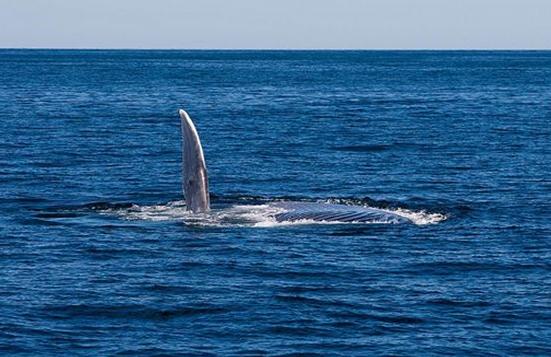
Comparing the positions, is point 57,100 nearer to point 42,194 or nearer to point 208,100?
point 208,100

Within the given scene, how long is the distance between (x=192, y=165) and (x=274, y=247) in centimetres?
520

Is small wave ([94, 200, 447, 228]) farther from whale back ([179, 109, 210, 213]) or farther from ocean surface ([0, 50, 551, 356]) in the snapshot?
whale back ([179, 109, 210, 213])

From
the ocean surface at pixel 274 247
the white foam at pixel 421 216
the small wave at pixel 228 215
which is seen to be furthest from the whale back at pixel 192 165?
the white foam at pixel 421 216

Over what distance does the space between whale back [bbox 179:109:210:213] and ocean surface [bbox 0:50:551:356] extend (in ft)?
3.89

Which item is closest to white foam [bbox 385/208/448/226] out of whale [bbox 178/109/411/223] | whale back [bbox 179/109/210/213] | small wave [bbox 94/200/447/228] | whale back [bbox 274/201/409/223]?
small wave [bbox 94/200/447/228]

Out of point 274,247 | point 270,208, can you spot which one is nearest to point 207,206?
point 270,208

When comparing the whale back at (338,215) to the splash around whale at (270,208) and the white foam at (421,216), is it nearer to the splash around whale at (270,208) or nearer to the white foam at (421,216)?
the splash around whale at (270,208)

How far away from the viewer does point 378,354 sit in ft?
88.6

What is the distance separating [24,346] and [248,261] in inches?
395

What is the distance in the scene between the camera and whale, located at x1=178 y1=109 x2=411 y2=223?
41500 mm

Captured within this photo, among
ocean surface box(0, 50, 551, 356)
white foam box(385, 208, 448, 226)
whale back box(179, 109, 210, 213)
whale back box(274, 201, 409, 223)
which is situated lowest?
ocean surface box(0, 50, 551, 356)

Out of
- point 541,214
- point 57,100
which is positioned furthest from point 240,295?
point 57,100

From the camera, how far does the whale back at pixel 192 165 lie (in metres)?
41.3

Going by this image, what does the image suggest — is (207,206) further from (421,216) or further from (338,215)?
(421,216)
